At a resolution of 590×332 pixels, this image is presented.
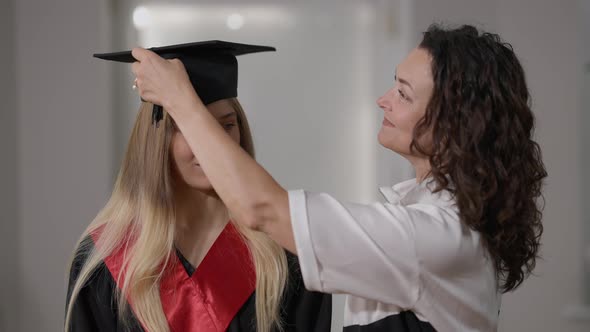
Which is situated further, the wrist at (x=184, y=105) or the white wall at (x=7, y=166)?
the white wall at (x=7, y=166)

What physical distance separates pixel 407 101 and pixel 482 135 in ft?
0.58

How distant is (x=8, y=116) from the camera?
2963 mm

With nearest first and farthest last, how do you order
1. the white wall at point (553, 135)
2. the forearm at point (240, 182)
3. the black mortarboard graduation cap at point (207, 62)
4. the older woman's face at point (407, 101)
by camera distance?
the forearm at point (240, 182)
the older woman's face at point (407, 101)
the black mortarboard graduation cap at point (207, 62)
the white wall at point (553, 135)

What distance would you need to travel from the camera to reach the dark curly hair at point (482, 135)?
120 cm

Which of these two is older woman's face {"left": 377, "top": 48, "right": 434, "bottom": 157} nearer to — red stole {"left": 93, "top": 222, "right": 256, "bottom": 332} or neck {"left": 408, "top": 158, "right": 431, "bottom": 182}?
neck {"left": 408, "top": 158, "right": 431, "bottom": 182}

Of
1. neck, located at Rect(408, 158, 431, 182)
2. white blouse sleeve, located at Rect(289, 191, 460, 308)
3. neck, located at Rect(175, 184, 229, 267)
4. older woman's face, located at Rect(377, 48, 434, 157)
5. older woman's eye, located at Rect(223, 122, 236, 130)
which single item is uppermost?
older woman's face, located at Rect(377, 48, 434, 157)

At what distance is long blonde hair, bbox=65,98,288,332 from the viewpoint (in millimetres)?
1531

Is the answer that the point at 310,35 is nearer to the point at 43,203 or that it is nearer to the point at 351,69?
the point at 351,69

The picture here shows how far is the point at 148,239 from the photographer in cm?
158

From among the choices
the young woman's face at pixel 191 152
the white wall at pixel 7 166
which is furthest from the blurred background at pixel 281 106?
the young woman's face at pixel 191 152

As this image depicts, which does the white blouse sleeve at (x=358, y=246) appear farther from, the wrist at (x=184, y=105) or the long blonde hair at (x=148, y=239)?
the long blonde hair at (x=148, y=239)

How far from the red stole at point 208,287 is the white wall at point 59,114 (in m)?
1.48

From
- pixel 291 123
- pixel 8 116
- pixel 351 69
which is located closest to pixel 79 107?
pixel 8 116

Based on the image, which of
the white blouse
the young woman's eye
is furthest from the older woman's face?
the white blouse
